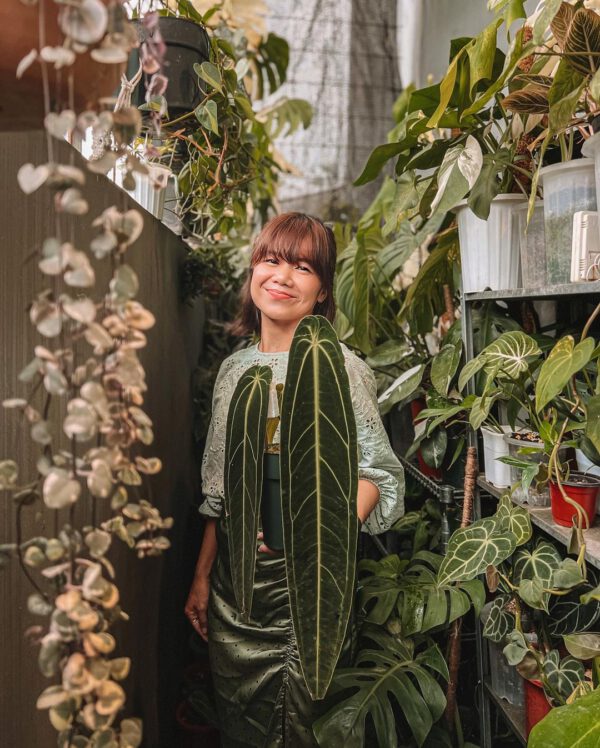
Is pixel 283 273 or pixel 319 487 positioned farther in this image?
pixel 283 273

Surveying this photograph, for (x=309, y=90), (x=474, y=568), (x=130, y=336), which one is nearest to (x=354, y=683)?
(x=474, y=568)

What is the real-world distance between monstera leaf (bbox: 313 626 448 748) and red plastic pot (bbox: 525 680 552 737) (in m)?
0.17

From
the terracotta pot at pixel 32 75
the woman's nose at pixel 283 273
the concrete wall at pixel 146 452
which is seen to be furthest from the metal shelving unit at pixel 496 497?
the terracotta pot at pixel 32 75

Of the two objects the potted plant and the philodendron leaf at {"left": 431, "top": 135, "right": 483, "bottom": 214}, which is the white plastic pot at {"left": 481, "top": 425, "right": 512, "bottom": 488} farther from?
the philodendron leaf at {"left": 431, "top": 135, "right": 483, "bottom": 214}

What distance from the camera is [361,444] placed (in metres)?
1.31

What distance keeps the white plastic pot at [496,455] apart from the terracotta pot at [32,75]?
1.11 m

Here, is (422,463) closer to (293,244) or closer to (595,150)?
(293,244)

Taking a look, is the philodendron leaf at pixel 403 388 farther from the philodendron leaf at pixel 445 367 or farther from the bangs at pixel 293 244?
the bangs at pixel 293 244

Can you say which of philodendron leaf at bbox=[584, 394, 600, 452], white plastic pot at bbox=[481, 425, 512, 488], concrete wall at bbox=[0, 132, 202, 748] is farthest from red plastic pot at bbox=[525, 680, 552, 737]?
concrete wall at bbox=[0, 132, 202, 748]

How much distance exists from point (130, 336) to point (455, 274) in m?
1.33

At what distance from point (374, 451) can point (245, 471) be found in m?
0.40

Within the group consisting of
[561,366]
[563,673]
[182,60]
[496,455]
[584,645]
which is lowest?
[563,673]

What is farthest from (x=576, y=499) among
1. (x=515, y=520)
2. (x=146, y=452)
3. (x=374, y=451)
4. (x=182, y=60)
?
(x=182, y=60)

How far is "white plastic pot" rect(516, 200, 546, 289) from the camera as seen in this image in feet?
4.36
